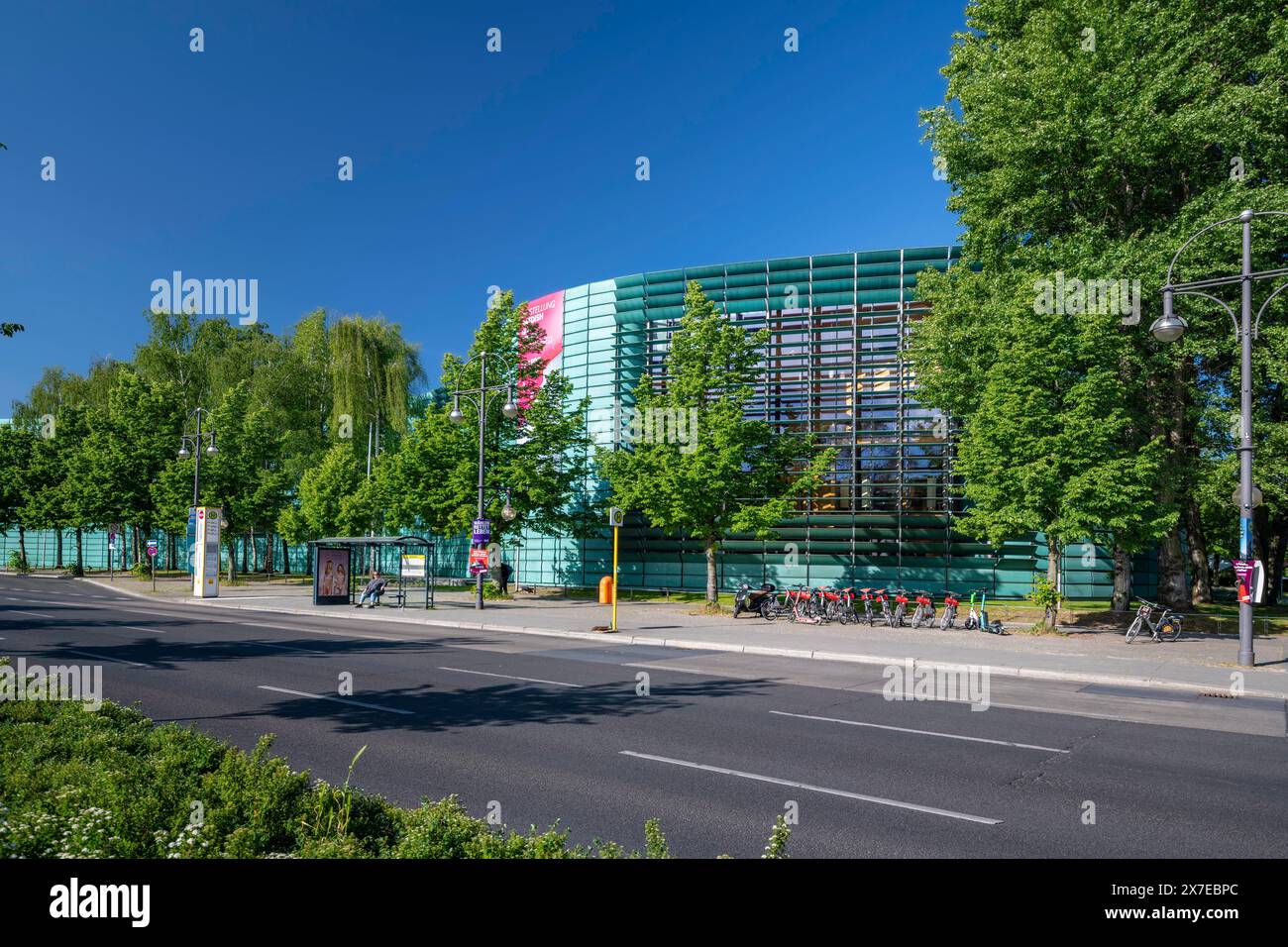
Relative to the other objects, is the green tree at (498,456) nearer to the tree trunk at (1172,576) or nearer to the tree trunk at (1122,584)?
the tree trunk at (1122,584)

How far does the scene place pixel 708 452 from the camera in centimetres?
2791

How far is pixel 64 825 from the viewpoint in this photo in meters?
4.79

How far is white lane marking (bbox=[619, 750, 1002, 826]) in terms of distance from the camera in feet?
21.7

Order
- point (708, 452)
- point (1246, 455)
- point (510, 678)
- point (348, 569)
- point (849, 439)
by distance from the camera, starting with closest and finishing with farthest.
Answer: point (510, 678), point (1246, 455), point (708, 452), point (348, 569), point (849, 439)

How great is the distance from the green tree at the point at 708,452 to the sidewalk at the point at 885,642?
11.6 feet

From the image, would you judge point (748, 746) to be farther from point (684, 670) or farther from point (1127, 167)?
point (1127, 167)

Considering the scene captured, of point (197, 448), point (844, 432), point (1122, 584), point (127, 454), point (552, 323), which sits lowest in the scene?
point (1122, 584)

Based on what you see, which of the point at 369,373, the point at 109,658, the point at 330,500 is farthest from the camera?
the point at 369,373

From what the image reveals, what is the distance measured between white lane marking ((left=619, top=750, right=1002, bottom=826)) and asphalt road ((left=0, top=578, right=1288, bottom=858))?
1.5 inches

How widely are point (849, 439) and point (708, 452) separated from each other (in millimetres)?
9601

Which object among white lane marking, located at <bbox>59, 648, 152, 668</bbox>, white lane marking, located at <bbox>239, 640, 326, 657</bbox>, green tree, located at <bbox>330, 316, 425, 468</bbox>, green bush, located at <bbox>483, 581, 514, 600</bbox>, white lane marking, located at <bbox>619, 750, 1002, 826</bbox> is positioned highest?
green tree, located at <bbox>330, 316, 425, 468</bbox>

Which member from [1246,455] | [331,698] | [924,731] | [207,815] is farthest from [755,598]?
[207,815]

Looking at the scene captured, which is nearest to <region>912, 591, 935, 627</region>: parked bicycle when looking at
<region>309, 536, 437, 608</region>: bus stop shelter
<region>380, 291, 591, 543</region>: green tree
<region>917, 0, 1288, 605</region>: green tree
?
<region>917, 0, 1288, 605</region>: green tree

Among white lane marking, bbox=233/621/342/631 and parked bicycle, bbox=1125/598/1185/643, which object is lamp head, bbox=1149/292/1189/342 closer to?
parked bicycle, bbox=1125/598/1185/643
